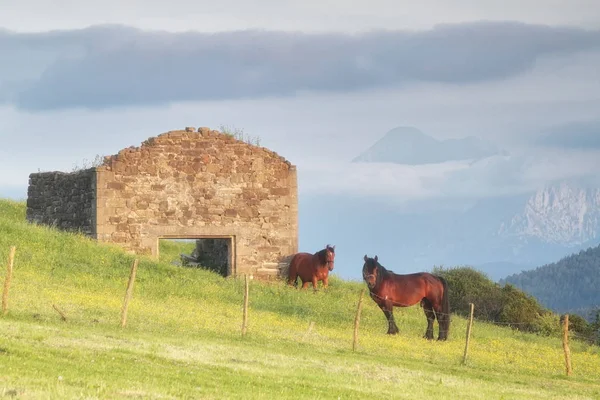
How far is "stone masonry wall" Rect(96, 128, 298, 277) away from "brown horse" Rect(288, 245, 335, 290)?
0.74 m

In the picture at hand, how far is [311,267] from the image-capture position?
44312 millimetres

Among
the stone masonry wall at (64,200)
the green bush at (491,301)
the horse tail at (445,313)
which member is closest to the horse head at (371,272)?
the horse tail at (445,313)

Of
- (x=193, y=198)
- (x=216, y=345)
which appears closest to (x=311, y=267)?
(x=193, y=198)

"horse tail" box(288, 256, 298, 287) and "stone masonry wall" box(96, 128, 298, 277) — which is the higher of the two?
"stone masonry wall" box(96, 128, 298, 277)

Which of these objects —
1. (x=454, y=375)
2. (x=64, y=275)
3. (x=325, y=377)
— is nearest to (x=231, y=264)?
(x=64, y=275)

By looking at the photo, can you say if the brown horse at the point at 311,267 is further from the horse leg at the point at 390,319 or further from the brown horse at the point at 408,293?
the horse leg at the point at 390,319

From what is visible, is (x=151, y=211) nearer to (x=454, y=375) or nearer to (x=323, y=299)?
(x=323, y=299)

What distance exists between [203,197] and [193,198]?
1.31ft

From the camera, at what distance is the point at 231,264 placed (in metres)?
45.0

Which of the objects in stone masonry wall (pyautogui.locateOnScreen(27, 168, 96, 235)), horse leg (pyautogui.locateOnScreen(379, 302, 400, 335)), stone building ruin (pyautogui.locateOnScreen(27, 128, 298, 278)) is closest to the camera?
horse leg (pyautogui.locateOnScreen(379, 302, 400, 335))

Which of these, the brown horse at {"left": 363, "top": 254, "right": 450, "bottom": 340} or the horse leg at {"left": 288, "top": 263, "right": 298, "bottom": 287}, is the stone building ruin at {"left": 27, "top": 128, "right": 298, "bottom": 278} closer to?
the horse leg at {"left": 288, "top": 263, "right": 298, "bottom": 287}

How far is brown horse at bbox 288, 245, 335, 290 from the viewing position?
4428cm

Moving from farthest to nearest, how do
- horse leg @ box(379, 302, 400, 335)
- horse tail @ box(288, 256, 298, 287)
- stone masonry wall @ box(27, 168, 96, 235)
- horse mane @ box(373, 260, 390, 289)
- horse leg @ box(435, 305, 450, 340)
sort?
horse tail @ box(288, 256, 298, 287)
stone masonry wall @ box(27, 168, 96, 235)
horse leg @ box(435, 305, 450, 340)
horse mane @ box(373, 260, 390, 289)
horse leg @ box(379, 302, 400, 335)

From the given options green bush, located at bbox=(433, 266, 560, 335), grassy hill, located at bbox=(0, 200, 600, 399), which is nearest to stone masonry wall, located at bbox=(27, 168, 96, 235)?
grassy hill, located at bbox=(0, 200, 600, 399)
